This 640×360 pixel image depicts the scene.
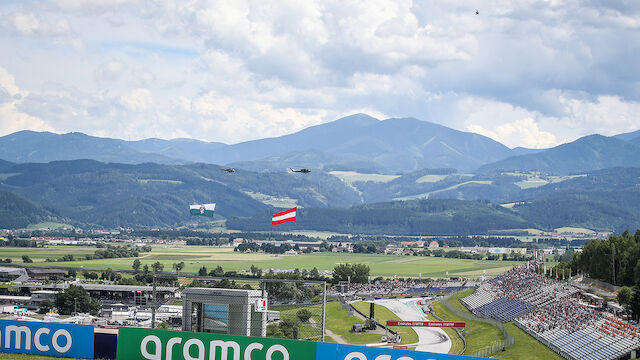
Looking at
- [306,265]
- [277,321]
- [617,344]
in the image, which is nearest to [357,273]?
[306,265]

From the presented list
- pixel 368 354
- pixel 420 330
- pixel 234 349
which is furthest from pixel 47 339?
pixel 420 330

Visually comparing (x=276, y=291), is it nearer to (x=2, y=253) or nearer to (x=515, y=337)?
(x=515, y=337)

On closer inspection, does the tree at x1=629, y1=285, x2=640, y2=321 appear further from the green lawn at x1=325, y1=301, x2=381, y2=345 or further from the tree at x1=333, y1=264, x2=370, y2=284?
the tree at x1=333, y1=264, x2=370, y2=284

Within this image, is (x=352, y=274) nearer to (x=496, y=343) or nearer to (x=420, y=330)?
(x=420, y=330)

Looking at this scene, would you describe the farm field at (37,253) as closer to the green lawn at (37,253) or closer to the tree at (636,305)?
the green lawn at (37,253)

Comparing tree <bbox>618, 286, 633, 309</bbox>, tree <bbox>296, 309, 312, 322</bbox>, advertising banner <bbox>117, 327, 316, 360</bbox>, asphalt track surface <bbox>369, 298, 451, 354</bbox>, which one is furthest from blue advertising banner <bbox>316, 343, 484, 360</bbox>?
tree <bbox>618, 286, 633, 309</bbox>

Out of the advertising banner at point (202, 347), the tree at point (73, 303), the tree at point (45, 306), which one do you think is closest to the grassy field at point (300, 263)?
the tree at point (73, 303)
